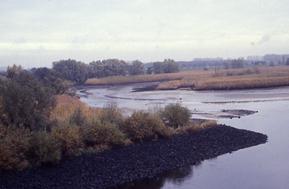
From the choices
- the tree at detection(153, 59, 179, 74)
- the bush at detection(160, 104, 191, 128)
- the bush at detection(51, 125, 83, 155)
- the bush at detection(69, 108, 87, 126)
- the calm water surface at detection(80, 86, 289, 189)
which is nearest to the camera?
the calm water surface at detection(80, 86, 289, 189)

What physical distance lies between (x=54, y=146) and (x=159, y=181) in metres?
5.62

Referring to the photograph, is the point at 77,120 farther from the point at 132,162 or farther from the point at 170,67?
the point at 170,67

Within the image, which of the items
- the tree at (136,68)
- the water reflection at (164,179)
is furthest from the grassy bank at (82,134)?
the tree at (136,68)

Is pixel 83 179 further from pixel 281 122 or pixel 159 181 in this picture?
pixel 281 122

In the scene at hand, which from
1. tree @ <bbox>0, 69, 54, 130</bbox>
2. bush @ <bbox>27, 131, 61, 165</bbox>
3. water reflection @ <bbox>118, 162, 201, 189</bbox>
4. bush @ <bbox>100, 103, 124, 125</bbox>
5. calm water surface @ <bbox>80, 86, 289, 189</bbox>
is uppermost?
tree @ <bbox>0, 69, 54, 130</bbox>

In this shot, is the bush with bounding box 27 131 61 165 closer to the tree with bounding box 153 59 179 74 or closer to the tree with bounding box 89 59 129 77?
the tree with bounding box 89 59 129 77

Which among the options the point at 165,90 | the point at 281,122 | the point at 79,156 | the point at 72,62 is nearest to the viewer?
the point at 79,156

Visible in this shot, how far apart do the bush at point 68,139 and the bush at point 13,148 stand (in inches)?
64.8

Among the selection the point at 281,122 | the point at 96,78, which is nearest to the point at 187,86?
the point at 96,78

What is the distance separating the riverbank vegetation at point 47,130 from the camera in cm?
2706

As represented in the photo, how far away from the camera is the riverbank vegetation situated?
2706 cm

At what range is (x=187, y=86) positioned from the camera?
92188 millimetres

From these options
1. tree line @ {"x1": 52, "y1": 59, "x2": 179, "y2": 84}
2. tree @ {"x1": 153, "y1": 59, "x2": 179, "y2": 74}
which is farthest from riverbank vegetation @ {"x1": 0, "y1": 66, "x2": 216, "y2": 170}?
tree @ {"x1": 153, "y1": 59, "x2": 179, "y2": 74}

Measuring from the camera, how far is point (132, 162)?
29.4 m
